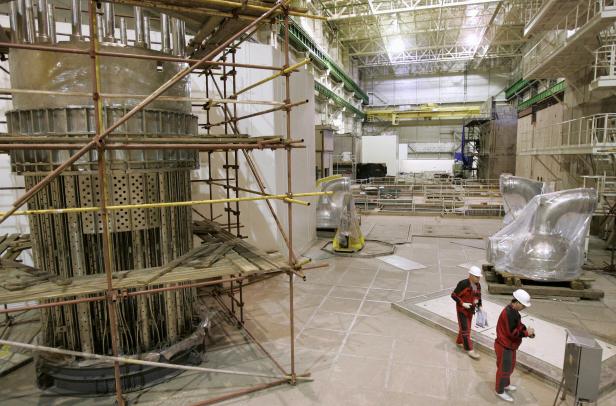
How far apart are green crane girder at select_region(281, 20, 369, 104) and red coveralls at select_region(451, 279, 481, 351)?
1310 cm

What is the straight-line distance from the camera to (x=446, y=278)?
9570mm

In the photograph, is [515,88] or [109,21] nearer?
[109,21]

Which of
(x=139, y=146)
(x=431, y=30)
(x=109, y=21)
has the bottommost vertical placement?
(x=139, y=146)

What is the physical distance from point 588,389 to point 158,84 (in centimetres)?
643

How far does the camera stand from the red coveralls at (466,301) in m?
5.76

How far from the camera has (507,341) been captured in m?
4.72

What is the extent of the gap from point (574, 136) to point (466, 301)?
12.7 metres

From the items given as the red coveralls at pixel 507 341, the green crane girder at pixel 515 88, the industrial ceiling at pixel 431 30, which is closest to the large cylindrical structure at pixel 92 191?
the red coveralls at pixel 507 341

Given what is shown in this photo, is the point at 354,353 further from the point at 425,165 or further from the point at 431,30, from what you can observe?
the point at 425,165

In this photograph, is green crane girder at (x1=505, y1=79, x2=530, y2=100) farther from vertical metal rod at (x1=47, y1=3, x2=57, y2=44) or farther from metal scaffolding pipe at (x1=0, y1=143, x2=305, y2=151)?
vertical metal rod at (x1=47, y1=3, x2=57, y2=44)

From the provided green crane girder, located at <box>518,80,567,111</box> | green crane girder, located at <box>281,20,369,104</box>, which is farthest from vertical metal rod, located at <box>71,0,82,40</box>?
green crane girder, located at <box>518,80,567,111</box>


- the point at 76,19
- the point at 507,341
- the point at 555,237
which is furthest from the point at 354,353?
the point at 76,19

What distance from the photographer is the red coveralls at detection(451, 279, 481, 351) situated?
5.76 m

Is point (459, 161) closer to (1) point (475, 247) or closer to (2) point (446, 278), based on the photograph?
(1) point (475, 247)
